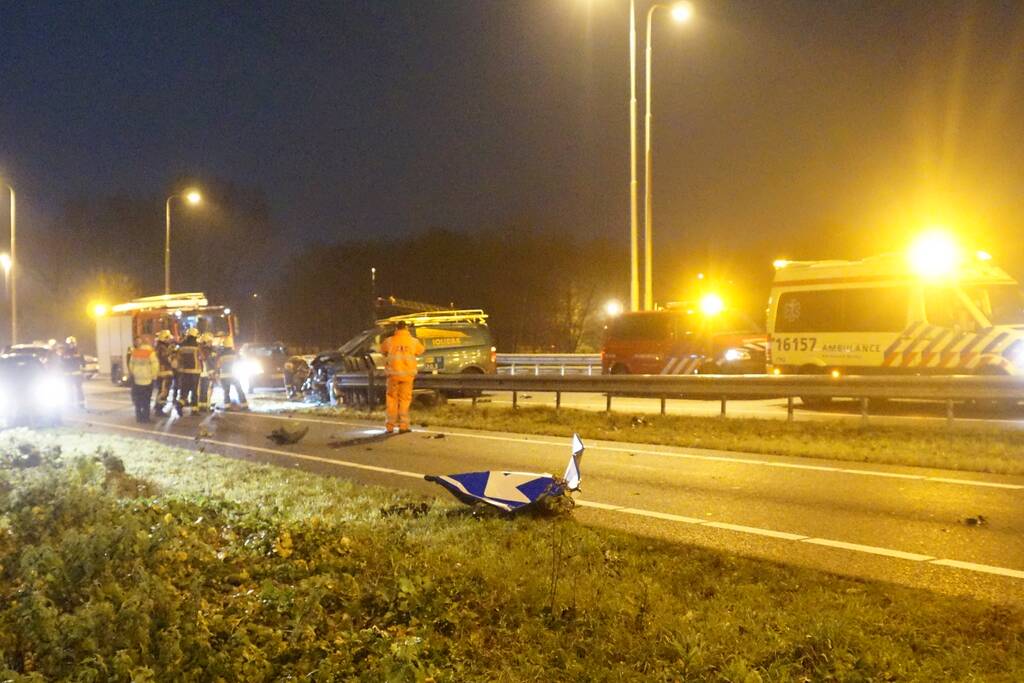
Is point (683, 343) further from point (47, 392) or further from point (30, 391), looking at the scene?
point (30, 391)

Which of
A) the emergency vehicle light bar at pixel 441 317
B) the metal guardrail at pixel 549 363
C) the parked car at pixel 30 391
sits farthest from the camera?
the metal guardrail at pixel 549 363

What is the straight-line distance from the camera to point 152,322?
31.9 metres

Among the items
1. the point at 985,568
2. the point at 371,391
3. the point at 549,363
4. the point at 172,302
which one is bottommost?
the point at 985,568

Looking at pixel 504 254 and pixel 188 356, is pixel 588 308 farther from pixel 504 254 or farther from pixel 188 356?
pixel 188 356

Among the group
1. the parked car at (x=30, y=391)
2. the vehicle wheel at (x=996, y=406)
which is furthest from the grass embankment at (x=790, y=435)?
the parked car at (x=30, y=391)

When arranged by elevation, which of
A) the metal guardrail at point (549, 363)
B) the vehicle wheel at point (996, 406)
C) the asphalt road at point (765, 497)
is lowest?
the asphalt road at point (765, 497)

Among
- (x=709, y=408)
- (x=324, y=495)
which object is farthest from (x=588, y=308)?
(x=324, y=495)

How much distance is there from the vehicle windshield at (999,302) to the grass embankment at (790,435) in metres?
4.80

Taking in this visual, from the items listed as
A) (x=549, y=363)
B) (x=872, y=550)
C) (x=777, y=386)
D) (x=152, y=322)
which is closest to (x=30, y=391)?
(x=152, y=322)

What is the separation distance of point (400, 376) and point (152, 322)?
19.3 meters

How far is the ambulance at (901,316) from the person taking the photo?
57.0 feet

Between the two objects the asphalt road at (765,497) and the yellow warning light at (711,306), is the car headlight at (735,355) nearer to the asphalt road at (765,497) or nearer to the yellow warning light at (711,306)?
the yellow warning light at (711,306)

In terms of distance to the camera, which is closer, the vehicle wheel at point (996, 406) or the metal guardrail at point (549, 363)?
the vehicle wheel at point (996, 406)

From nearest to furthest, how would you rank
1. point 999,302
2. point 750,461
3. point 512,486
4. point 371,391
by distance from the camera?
point 512,486
point 750,461
point 999,302
point 371,391
